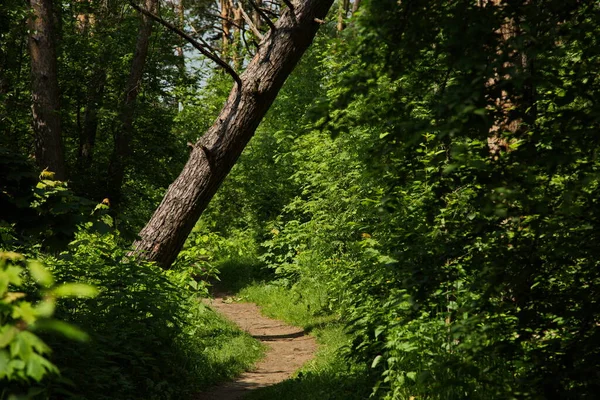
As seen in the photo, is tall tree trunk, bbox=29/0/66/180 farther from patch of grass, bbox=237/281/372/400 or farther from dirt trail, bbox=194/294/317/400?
patch of grass, bbox=237/281/372/400

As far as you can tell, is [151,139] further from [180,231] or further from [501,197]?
[501,197]

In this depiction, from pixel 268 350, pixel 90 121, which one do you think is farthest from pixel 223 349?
pixel 90 121

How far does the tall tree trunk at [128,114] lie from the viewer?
16062 mm

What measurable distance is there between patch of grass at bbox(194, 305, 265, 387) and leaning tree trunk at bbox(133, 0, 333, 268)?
1.93 metres

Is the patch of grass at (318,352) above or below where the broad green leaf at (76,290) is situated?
below

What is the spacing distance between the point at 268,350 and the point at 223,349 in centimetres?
142

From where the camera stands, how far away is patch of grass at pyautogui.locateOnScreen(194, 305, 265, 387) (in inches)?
370

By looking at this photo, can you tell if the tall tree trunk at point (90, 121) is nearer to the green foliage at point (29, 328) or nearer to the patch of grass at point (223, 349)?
the patch of grass at point (223, 349)

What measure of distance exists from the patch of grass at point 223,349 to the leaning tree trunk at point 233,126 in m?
1.93

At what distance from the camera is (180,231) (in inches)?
339

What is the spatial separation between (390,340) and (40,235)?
10.7 feet

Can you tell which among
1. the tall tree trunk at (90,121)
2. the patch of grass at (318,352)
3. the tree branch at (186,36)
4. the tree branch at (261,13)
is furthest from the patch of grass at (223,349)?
the tall tree trunk at (90,121)

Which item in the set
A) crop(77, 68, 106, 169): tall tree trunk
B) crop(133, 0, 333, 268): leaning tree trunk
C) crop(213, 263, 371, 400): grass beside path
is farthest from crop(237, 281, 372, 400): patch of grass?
crop(77, 68, 106, 169): tall tree trunk

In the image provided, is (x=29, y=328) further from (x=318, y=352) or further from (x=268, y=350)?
(x=268, y=350)
